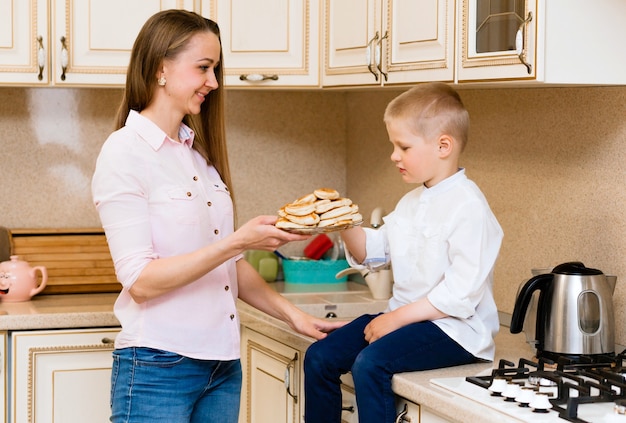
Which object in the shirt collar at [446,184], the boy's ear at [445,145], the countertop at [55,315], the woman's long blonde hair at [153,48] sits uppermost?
the woman's long blonde hair at [153,48]

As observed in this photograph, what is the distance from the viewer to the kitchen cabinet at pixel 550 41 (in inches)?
74.2

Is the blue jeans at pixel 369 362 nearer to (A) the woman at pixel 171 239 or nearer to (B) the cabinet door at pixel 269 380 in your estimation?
(A) the woman at pixel 171 239

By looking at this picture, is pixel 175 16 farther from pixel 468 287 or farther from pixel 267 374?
pixel 267 374

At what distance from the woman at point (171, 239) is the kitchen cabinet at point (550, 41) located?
0.55 m

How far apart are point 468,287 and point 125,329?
2.15 feet

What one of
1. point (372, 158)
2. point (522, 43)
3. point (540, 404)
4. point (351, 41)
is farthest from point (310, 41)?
point (540, 404)

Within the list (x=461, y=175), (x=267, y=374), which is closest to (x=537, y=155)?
(x=461, y=175)

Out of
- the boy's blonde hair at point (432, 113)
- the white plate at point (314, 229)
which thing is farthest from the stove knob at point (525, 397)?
the boy's blonde hair at point (432, 113)

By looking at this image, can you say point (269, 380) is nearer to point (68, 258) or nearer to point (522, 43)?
point (68, 258)

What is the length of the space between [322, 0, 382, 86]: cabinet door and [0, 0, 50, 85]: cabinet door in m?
0.79

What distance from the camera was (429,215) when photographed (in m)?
1.98

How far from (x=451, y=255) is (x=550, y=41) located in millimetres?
452

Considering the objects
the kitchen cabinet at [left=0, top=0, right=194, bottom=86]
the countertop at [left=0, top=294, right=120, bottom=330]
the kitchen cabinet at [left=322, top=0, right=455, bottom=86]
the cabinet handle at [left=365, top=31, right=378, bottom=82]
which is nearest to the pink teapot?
the countertop at [left=0, top=294, right=120, bottom=330]

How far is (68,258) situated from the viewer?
2.98 meters
